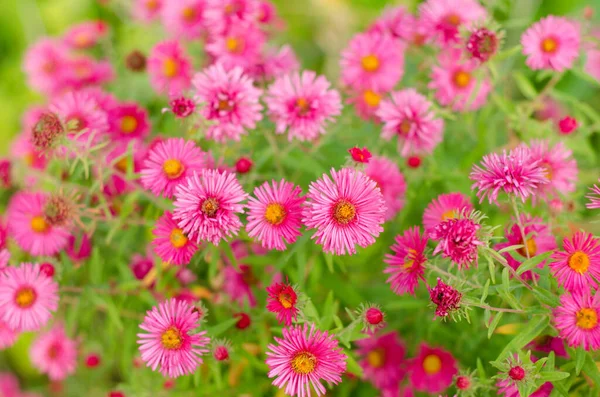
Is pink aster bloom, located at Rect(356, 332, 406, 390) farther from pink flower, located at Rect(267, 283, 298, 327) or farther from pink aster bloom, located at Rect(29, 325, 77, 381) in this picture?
pink aster bloom, located at Rect(29, 325, 77, 381)

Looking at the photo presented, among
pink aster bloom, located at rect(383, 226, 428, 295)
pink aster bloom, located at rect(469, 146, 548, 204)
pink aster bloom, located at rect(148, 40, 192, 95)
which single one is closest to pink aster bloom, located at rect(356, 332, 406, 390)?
pink aster bloom, located at rect(383, 226, 428, 295)

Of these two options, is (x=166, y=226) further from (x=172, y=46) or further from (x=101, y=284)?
(x=172, y=46)

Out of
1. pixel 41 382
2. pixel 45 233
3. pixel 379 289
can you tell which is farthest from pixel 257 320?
pixel 41 382

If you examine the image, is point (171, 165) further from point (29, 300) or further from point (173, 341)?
point (29, 300)

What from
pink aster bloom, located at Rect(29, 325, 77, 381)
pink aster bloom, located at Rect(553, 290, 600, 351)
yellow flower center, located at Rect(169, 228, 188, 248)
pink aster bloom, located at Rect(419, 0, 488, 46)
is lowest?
pink aster bloom, located at Rect(29, 325, 77, 381)

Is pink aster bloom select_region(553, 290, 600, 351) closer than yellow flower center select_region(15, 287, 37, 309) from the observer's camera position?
Yes

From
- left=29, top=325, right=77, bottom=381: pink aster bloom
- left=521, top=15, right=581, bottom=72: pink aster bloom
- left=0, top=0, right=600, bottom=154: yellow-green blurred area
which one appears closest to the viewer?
left=521, top=15, right=581, bottom=72: pink aster bloom

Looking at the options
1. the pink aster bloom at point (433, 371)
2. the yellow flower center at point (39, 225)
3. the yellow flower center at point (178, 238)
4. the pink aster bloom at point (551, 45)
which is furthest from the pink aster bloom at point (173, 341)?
the pink aster bloom at point (551, 45)
